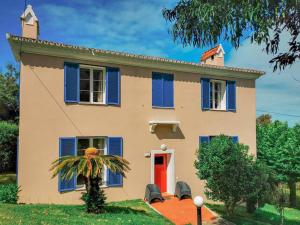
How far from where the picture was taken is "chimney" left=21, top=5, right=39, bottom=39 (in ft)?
46.9

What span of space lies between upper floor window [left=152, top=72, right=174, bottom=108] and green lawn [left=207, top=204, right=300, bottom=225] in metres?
6.53

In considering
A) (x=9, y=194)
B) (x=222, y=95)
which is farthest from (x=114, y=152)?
(x=222, y=95)

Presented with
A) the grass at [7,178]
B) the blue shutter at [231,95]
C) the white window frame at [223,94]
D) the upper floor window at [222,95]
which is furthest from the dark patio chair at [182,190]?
the grass at [7,178]

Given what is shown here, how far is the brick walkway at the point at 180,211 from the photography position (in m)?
14.0

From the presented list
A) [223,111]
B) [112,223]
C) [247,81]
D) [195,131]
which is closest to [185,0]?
[112,223]

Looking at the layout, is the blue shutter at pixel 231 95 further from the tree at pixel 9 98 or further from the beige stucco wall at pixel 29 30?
the tree at pixel 9 98

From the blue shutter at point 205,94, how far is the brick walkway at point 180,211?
5.85m

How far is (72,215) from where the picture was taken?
11594 mm

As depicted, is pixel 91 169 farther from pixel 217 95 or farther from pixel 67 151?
pixel 217 95

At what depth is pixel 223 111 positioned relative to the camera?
767 inches

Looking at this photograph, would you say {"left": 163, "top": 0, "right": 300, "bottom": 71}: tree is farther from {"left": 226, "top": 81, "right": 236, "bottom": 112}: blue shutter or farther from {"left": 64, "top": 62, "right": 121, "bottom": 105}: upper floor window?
{"left": 226, "top": 81, "right": 236, "bottom": 112}: blue shutter

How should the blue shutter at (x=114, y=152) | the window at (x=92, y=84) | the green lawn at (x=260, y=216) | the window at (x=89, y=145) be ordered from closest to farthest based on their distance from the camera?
the window at (x=89, y=145), the window at (x=92, y=84), the blue shutter at (x=114, y=152), the green lawn at (x=260, y=216)

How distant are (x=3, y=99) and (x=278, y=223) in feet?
88.9

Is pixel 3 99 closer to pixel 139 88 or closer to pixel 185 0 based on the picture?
pixel 139 88
